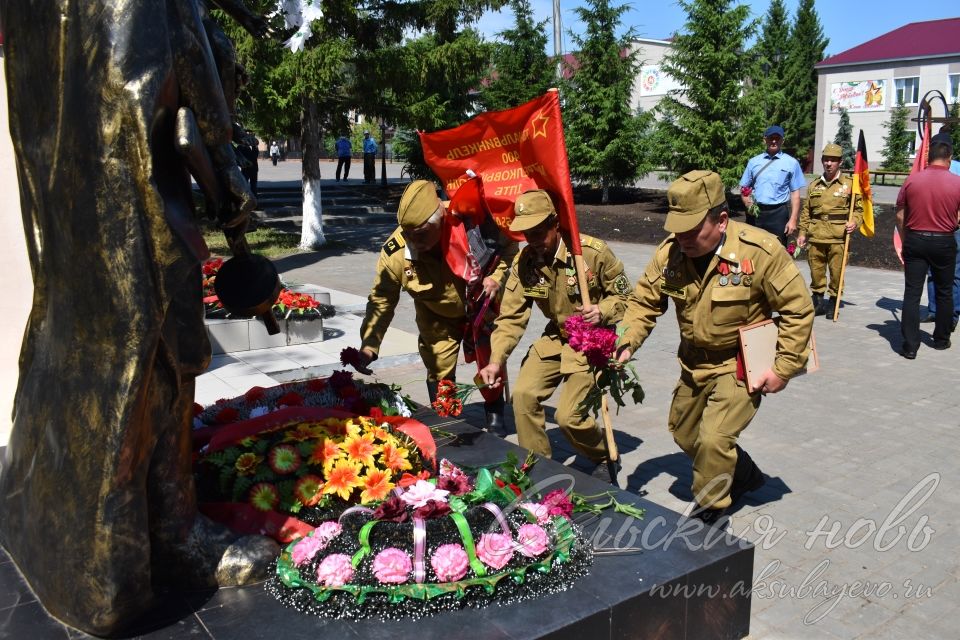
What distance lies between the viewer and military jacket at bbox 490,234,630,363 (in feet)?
17.8

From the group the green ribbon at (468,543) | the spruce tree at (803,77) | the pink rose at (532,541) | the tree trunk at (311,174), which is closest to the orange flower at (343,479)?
the green ribbon at (468,543)

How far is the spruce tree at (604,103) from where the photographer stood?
2455 cm

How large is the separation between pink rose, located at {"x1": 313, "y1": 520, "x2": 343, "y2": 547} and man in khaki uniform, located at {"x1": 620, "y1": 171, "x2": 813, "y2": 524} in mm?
1851

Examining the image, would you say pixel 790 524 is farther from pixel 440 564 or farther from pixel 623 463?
pixel 440 564

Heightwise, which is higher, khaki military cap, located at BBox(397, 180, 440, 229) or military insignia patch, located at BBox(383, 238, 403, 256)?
khaki military cap, located at BBox(397, 180, 440, 229)

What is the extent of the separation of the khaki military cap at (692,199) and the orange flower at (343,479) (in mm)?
1972

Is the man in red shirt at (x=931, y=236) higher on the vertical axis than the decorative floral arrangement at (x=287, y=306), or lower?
higher

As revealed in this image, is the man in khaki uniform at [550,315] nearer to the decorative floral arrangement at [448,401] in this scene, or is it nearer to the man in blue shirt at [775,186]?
the decorative floral arrangement at [448,401]

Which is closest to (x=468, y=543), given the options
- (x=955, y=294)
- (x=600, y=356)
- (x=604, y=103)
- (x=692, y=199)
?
(x=600, y=356)

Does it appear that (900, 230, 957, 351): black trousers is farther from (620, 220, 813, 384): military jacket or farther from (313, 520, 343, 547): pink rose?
(313, 520, 343, 547): pink rose

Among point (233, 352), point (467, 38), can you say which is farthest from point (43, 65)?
point (467, 38)

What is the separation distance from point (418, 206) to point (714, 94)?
18.6 meters

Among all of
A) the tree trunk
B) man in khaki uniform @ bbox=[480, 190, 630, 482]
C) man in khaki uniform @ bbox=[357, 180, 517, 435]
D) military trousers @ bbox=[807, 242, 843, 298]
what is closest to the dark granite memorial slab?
man in khaki uniform @ bbox=[480, 190, 630, 482]

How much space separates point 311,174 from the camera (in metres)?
17.7
